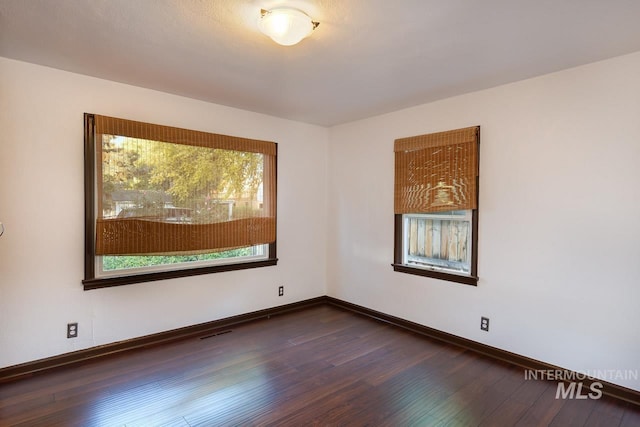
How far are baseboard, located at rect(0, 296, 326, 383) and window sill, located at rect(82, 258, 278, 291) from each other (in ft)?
1.78

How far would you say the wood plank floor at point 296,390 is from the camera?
2.13m

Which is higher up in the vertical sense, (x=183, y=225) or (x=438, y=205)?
(x=438, y=205)

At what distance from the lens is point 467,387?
2.53 m

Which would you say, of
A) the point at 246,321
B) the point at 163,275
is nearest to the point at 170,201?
the point at 163,275

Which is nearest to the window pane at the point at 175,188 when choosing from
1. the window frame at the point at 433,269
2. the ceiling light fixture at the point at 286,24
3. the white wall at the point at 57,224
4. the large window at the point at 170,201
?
the large window at the point at 170,201

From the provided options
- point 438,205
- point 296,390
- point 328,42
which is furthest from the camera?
point 438,205

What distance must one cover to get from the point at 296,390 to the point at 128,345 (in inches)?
67.4

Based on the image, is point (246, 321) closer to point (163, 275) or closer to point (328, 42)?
point (163, 275)

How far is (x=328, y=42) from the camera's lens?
220cm

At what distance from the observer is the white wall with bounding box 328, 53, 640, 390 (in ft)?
7.82

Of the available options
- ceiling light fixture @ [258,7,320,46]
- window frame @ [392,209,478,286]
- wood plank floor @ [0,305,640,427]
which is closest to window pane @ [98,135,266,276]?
wood plank floor @ [0,305,640,427]

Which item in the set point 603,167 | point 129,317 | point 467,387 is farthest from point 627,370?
point 129,317

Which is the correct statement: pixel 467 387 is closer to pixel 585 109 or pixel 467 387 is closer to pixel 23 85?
pixel 585 109

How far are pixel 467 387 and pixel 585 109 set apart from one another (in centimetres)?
231
